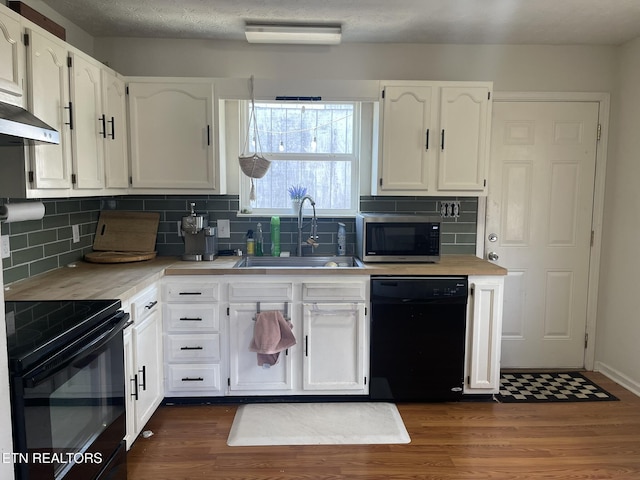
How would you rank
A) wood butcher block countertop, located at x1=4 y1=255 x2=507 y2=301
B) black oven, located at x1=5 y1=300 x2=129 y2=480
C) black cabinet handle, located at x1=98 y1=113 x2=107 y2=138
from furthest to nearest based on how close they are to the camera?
black cabinet handle, located at x1=98 y1=113 x2=107 y2=138
wood butcher block countertop, located at x1=4 y1=255 x2=507 y2=301
black oven, located at x1=5 y1=300 x2=129 y2=480

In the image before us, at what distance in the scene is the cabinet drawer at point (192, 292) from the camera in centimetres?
272

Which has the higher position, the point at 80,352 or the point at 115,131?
the point at 115,131

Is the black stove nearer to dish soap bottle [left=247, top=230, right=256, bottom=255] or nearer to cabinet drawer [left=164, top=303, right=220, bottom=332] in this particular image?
cabinet drawer [left=164, top=303, right=220, bottom=332]

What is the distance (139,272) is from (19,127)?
4.09 feet

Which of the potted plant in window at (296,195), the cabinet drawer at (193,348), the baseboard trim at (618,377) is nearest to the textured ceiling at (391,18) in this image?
the potted plant in window at (296,195)

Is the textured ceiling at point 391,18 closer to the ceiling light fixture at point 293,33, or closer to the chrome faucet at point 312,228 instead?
the ceiling light fixture at point 293,33

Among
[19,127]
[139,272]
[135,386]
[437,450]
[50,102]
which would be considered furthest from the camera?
[139,272]

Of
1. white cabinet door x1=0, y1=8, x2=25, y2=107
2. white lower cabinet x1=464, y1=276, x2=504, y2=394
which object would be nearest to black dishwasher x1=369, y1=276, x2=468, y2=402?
white lower cabinet x1=464, y1=276, x2=504, y2=394

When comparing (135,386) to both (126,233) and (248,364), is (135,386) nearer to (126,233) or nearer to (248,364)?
(248,364)

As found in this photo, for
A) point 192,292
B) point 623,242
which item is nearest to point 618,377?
point 623,242

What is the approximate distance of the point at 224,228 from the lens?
329cm

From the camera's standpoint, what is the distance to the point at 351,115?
334 cm

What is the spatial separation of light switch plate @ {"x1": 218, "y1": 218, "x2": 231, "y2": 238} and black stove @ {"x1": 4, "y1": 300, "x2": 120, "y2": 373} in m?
1.41

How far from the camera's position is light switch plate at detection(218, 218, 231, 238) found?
3.29 m
